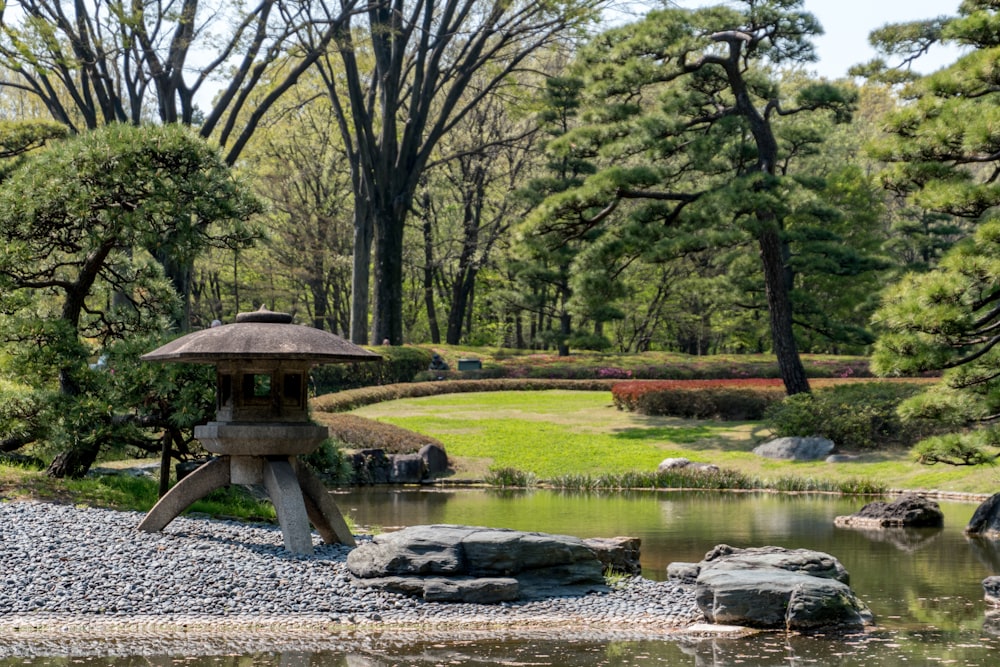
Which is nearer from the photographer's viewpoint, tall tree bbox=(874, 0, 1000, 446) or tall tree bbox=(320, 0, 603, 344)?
tall tree bbox=(874, 0, 1000, 446)

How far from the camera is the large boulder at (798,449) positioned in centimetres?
1903

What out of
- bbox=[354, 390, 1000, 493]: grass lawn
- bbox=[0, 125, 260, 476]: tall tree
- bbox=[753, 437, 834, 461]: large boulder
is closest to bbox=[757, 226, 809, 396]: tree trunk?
bbox=[354, 390, 1000, 493]: grass lawn

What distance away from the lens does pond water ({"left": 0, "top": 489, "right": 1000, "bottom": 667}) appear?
21.2 feet

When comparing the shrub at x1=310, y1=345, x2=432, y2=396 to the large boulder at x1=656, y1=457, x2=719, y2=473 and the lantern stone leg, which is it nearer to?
the large boulder at x1=656, y1=457, x2=719, y2=473

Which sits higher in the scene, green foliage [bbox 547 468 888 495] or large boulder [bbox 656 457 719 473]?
large boulder [bbox 656 457 719 473]

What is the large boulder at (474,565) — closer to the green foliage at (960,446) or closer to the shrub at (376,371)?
the green foliage at (960,446)

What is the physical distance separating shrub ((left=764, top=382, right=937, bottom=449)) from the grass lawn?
0.51 m

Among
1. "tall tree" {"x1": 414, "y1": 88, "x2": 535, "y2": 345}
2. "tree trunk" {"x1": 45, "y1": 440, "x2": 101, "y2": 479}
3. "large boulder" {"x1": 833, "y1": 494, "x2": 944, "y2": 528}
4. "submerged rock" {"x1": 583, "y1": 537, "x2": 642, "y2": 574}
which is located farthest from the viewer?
"tall tree" {"x1": 414, "y1": 88, "x2": 535, "y2": 345}

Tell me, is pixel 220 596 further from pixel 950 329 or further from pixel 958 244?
pixel 958 244

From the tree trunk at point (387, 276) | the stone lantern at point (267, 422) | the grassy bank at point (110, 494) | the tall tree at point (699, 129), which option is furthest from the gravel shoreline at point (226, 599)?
the tree trunk at point (387, 276)

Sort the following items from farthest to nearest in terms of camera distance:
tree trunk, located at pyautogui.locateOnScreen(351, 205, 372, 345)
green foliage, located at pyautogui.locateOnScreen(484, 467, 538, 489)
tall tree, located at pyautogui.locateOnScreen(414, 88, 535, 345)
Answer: tall tree, located at pyautogui.locateOnScreen(414, 88, 535, 345) < tree trunk, located at pyautogui.locateOnScreen(351, 205, 372, 345) < green foliage, located at pyautogui.locateOnScreen(484, 467, 538, 489)

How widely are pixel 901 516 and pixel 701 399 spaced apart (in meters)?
10.2

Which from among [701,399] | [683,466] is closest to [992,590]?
[683,466]

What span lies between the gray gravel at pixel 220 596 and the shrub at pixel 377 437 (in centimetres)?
960
